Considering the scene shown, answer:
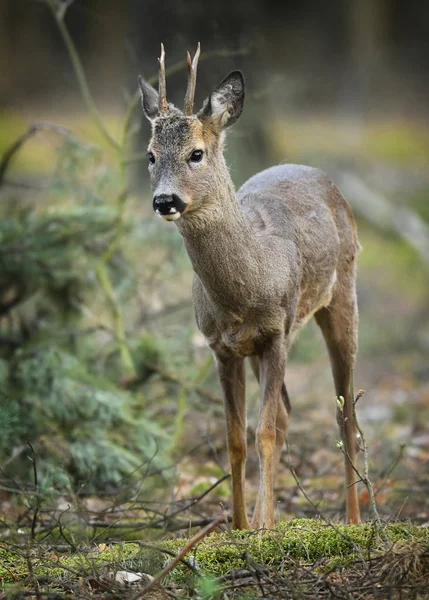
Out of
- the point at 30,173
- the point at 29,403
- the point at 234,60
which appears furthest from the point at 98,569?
the point at 30,173

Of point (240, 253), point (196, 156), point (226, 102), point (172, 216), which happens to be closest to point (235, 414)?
point (240, 253)

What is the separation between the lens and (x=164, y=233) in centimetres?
802

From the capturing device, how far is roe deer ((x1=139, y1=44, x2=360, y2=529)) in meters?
4.97

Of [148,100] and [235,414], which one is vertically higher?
[148,100]

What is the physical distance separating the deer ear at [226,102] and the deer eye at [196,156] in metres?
0.24

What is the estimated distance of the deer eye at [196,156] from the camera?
196 inches

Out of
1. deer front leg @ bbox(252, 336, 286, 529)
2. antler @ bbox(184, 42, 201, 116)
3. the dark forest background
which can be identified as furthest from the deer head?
the dark forest background

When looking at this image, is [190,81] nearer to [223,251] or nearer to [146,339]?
[223,251]

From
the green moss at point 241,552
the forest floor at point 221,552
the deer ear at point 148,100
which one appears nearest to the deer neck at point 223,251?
the deer ear at point 148,100

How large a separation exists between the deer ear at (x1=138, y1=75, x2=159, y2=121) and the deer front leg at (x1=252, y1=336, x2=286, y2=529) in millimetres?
1390

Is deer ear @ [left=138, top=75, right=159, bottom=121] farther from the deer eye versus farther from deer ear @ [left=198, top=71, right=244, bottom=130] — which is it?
the deer eye

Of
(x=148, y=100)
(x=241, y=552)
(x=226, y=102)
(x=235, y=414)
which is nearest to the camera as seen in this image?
(x=241, y=552)

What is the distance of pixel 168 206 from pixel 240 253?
633 mm

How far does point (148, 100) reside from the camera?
5348 millimetres
